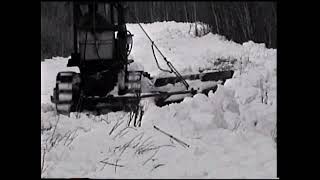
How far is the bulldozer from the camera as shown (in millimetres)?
8672

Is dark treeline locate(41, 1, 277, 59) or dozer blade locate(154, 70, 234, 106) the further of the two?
Answer: dark treeline locate(41, 1, 277, 59)

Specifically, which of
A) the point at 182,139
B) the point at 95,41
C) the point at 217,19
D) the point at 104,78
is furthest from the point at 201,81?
the point at 217,19

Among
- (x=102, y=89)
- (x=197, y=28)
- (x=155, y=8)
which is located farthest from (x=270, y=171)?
(x=155, y=8)

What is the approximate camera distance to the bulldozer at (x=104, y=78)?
8672 millimetres

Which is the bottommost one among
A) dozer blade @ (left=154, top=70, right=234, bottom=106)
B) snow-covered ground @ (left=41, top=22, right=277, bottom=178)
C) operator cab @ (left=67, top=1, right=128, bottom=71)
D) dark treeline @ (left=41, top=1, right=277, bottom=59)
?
snow-covered ground @ (left=41, top=22, right=277, bottom=178)

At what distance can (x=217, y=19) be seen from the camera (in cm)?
3472

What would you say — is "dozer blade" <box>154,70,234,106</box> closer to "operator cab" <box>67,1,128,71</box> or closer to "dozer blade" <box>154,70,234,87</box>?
"dozer blade" <box>154,70,234,87</box>

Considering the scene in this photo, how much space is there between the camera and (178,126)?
6195 millimetres

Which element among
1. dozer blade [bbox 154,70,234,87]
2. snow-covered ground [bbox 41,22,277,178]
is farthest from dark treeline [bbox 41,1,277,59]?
snow-covered ground [bbox 41,22,277,178]

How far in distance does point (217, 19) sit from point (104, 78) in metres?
26.4

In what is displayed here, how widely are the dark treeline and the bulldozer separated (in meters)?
15.5
